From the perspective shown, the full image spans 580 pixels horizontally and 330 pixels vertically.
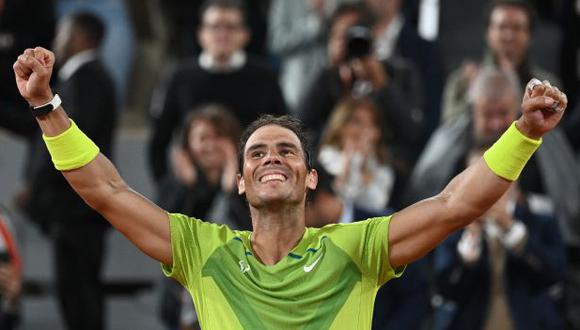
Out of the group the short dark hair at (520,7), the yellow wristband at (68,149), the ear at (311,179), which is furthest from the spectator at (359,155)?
the yellow wristband at (68,149)

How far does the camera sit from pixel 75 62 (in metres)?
9.63

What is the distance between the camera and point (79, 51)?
9672mm

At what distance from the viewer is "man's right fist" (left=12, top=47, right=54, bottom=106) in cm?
525

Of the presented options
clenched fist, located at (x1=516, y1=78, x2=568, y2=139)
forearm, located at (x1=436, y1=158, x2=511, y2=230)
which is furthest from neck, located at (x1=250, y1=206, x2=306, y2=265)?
clenched fist, located at (x1=516, y1=78, x2=568, y2=139)

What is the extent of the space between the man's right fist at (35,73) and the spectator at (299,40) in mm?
4855

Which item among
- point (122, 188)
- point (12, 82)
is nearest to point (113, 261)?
point (12, 82)

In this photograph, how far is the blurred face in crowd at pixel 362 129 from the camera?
349 inches

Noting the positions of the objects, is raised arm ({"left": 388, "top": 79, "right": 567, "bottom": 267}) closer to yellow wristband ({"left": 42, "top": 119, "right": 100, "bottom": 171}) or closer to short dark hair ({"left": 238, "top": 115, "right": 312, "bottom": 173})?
short dark hair ({"left": 238, "top": 115, "right": 312, "bottom": 173})

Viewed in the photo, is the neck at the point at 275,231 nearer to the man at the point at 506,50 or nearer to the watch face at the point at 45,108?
the watch face at the point at 45,108

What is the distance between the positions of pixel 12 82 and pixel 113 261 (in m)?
1.28

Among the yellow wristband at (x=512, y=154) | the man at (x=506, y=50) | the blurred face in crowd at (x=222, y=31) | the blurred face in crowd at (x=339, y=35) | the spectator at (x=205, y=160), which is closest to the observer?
the yellow wristband at (x=512, y=154)

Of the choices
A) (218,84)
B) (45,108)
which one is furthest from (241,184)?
(218,84)

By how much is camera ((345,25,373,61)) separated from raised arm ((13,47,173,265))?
367cm

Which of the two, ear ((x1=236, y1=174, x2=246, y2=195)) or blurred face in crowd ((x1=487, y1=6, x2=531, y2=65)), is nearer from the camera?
ear ((x1=236, y1=174, x2=246, y2=195))
